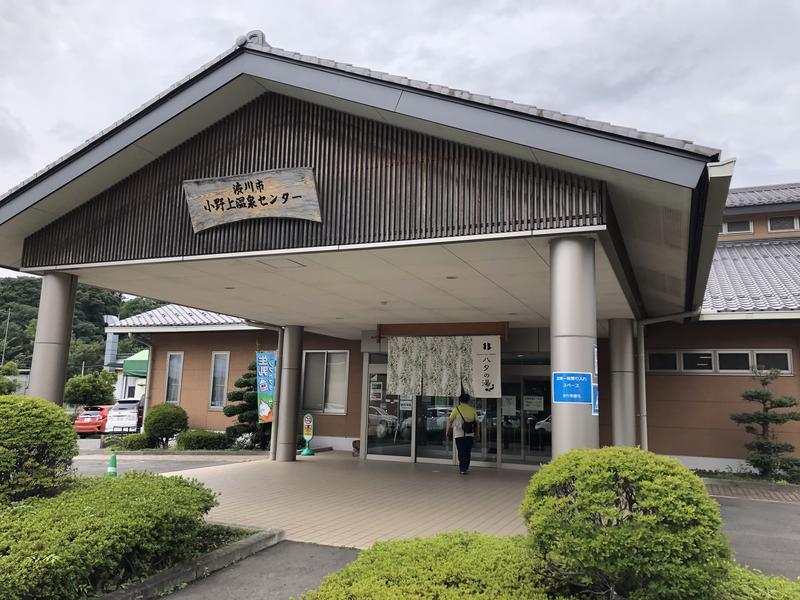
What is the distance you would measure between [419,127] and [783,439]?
11.2 m

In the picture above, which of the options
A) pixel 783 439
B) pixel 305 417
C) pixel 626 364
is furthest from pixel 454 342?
pixel 783 439

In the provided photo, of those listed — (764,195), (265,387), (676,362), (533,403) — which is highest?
(764,195)

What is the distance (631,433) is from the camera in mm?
11609

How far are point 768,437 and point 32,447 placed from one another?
13336 mm

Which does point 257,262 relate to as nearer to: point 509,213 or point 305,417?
point 509,213

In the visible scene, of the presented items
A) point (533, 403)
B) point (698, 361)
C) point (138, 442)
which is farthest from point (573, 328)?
point (138, 442)

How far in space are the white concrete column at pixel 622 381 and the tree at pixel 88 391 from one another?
28580 mm

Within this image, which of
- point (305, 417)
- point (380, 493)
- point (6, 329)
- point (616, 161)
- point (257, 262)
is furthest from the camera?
point (6, 329)

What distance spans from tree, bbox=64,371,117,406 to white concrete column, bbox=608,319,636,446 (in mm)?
28580

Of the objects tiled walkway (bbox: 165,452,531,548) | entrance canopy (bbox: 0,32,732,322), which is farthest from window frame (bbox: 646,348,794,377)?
entrance canopy (bbox: 0,32,732,322)

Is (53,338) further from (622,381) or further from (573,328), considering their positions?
(622,381)

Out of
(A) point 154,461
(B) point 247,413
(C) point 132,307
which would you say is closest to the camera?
(A) point 154,461

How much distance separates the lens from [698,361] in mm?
13375

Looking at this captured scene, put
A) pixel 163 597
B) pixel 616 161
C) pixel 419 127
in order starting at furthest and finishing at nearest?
1. pixel 419 127
2. pixel 616 161
3. pixel 163 597
